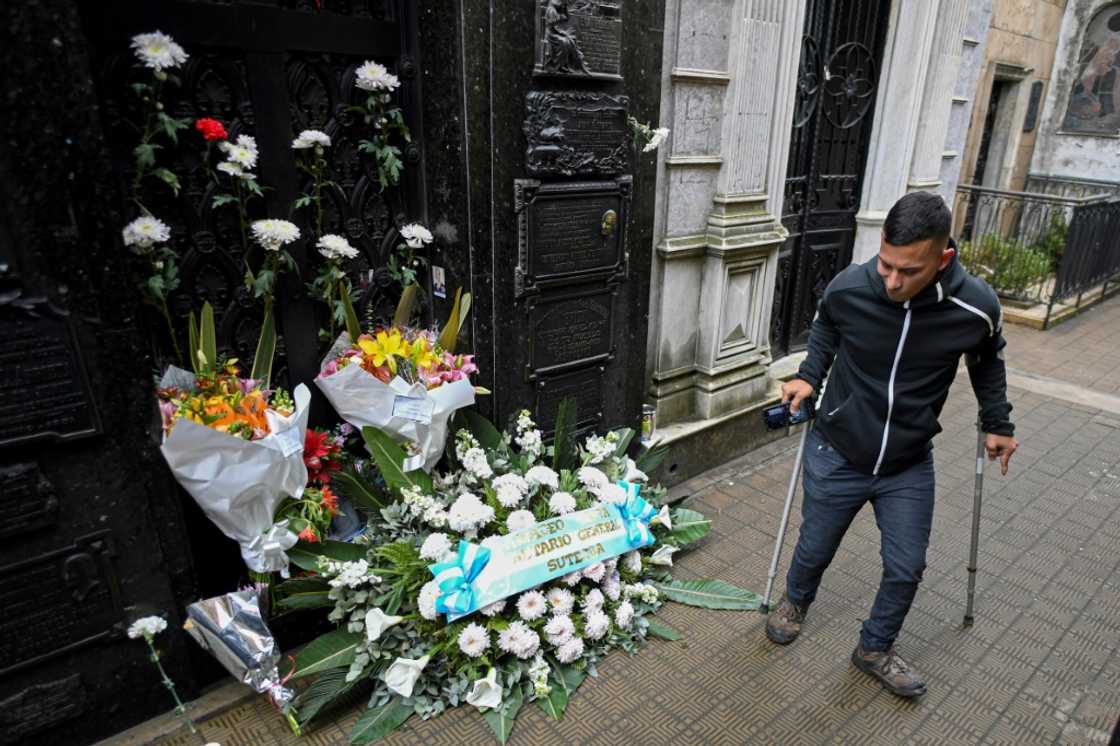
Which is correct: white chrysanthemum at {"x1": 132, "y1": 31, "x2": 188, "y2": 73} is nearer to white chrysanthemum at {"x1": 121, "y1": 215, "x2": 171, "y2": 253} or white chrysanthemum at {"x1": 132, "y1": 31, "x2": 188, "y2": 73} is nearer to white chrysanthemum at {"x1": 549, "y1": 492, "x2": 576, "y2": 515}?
white chrysanthemum at {"x1": 121, "y1": 215, "x2": 171, "y2": 253}

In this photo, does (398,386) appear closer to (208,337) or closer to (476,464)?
(476,464)

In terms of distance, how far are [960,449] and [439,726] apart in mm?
4628

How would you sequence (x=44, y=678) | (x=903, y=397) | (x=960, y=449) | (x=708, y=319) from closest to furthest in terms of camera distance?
(x=44, y=678) < (x=903, y=397) < (x=708, y=319) < (x=960, y=449)

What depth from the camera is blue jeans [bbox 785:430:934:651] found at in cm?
284

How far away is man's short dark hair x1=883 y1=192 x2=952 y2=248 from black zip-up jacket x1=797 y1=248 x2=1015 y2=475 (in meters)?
0.24

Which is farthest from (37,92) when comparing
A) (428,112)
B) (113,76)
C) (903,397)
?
(903,397)

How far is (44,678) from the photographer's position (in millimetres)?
2527

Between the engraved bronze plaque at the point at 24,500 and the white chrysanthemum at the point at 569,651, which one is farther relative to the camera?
the white chrysanthemum at the point at 569,651

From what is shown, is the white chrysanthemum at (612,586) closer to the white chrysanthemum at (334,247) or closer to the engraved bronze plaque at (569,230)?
the engraved bronze plaque at (569,230)

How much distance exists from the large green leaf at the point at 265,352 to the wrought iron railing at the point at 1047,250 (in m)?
9.21

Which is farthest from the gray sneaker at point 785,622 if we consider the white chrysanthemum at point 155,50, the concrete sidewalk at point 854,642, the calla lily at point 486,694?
the white chrysanthemum at point 155,50

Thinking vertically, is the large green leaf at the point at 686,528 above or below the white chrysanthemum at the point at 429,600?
below

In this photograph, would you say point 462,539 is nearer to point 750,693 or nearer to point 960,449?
point 750,693

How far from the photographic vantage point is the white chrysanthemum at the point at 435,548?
303 cm
